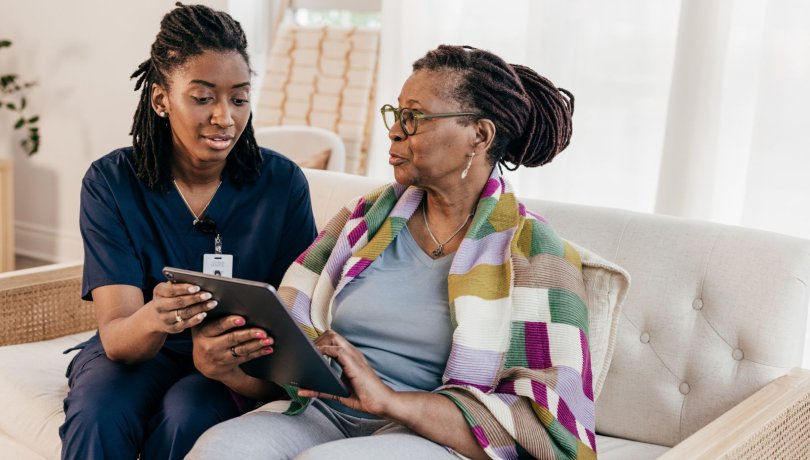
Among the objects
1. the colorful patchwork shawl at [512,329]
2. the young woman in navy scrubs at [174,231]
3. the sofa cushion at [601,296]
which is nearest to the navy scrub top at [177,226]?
Result: the young woman in navy scrubs at [174,231]

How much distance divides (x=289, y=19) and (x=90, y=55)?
3.30 ft

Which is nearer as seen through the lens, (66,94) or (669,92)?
(669,92)

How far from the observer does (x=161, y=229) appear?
184 cm

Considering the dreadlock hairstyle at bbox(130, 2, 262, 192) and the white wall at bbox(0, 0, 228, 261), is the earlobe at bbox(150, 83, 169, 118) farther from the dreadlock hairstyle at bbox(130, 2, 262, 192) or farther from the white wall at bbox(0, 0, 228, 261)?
the white wall at bbox(0, 0, 228, 261)

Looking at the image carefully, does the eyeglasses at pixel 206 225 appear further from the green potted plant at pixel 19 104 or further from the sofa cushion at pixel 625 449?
the green potted plant at pixel 19 104

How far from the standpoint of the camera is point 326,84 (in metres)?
3.73

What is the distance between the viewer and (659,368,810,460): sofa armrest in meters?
1.41

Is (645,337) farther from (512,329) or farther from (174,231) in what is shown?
(174,231)

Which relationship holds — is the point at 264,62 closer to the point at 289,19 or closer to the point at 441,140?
the point at 289,19

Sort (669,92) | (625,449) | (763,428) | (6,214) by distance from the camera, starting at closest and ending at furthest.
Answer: (763,428) < (625,449) < (669,92) < (6,214)

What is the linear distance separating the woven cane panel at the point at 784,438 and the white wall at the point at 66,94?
340cm

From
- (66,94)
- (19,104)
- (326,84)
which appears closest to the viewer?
(326,84)

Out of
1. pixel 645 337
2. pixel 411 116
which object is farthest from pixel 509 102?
pixel 645 337

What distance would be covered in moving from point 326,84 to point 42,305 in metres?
1.75
